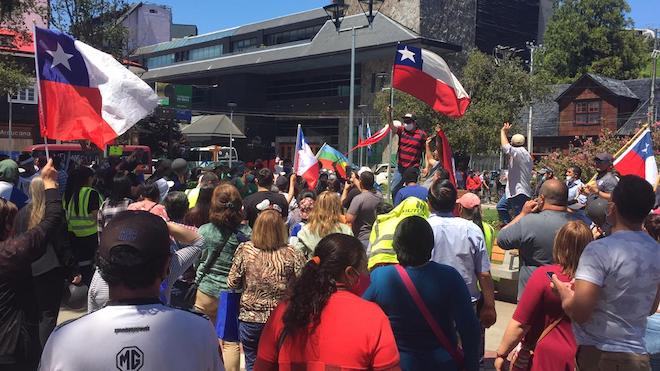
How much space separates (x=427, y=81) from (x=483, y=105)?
25902mm

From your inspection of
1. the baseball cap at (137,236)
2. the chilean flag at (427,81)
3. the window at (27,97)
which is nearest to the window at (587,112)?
the window at (27,97)

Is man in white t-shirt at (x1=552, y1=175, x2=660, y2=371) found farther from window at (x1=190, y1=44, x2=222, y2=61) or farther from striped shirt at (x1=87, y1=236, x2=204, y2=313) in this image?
window at (x1=190, y1=44, x2=222, y2=61)

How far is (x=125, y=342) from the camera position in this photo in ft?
6.69

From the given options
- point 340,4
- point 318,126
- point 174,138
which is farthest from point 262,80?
point 340,4

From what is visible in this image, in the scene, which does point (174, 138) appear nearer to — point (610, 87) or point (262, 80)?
point (262, 80)

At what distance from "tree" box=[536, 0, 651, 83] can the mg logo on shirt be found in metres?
56.9

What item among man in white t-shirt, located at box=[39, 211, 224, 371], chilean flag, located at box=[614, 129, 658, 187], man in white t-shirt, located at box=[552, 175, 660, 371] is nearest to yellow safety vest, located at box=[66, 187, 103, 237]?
man in white t-shirt, located at box=[39, 211, 224, 371]

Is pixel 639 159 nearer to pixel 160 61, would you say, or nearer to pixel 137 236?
pixel 137 236

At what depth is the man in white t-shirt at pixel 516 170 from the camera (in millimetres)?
7250

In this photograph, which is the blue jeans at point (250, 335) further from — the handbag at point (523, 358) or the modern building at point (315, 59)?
the modern building at point (315, 59)

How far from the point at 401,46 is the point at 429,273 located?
651cm

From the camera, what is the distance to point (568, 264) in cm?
377

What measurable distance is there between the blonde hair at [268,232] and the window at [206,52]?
6205cm

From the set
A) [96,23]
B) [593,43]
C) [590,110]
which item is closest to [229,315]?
[96,23]
